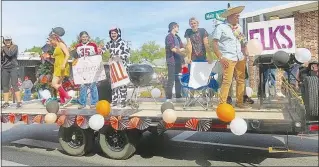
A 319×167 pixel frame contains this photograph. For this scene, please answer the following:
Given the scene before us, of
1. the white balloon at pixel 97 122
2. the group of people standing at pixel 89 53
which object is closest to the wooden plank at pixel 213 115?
the white balloon at pixel 97 122

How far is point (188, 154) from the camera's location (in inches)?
233

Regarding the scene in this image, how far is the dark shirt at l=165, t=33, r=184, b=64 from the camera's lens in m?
7.13

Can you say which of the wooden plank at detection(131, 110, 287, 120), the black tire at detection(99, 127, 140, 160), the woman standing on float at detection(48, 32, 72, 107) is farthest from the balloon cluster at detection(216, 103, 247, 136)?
the woman standing on float at detection(48, 32, 72, 107)

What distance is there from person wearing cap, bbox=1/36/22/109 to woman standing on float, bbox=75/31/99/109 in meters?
1.69

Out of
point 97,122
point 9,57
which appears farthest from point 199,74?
point 9,57

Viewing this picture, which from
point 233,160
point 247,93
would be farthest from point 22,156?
point 247,93

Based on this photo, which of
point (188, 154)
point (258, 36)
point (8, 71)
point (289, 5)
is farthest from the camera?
point (289, 5)

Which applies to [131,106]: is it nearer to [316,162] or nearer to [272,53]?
[272,53]

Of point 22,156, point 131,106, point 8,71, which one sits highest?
point 8,71

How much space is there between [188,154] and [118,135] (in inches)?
49.6

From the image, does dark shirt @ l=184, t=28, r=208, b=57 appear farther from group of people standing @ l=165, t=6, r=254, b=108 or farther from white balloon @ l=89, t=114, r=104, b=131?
white balloon @ l=89, t=114, r=104, b=131

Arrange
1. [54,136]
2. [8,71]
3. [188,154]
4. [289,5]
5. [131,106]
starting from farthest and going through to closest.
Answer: [289,5] < [54,136] < [8,71] < [131,106] < [188,154]

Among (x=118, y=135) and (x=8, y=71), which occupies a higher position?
(x=8, y=71)

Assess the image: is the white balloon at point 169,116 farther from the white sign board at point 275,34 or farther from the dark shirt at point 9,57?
the dark shirt at point 9,57
